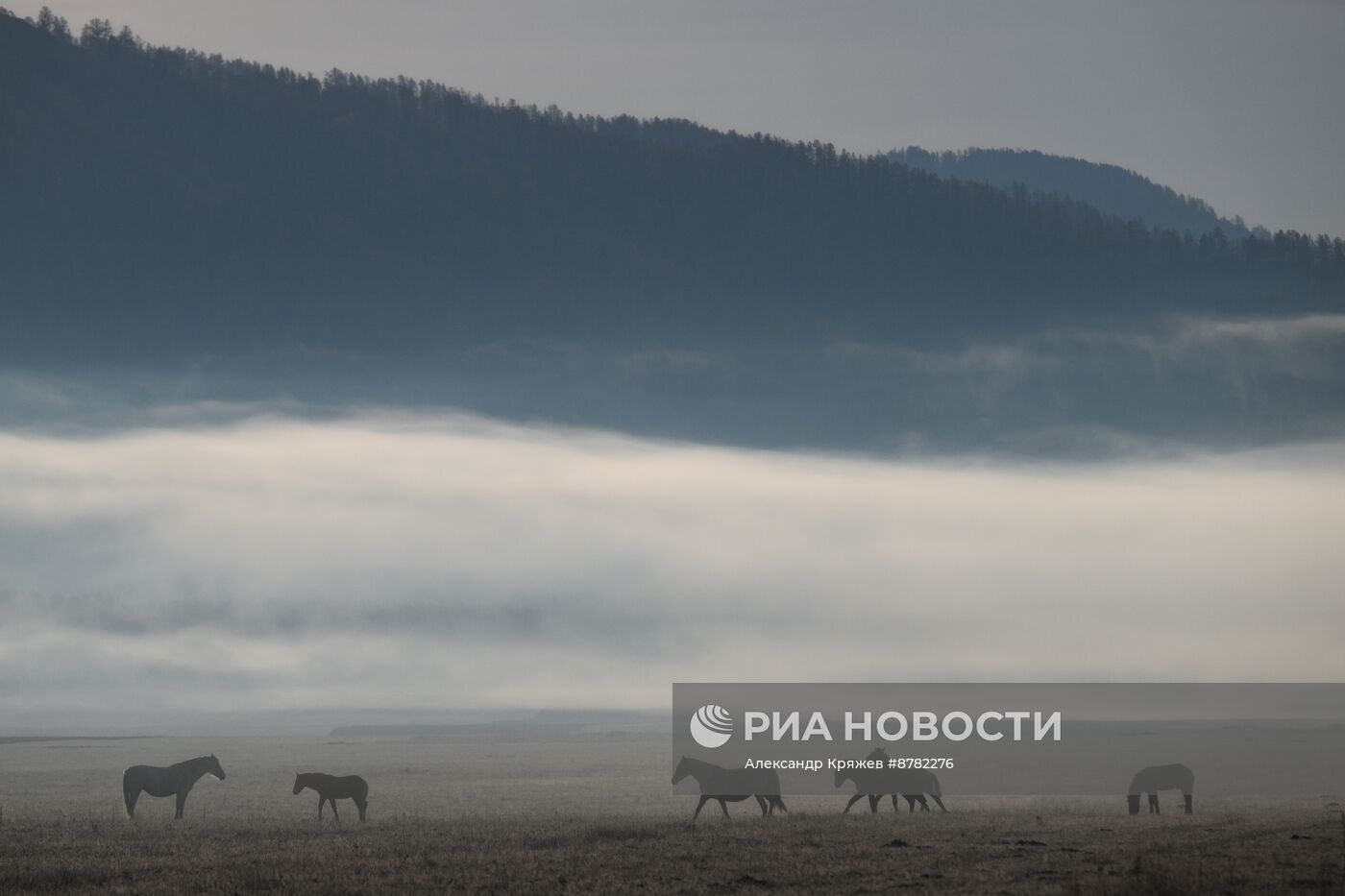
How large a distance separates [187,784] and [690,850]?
67.6ft

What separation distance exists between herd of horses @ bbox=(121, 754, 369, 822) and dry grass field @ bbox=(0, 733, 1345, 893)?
850 millimetres

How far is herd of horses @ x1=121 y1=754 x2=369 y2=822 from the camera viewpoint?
1620 inches

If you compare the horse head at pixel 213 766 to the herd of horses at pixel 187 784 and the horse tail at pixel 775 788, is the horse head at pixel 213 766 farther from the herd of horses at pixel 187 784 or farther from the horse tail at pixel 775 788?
the horse tail at pixel 775 788

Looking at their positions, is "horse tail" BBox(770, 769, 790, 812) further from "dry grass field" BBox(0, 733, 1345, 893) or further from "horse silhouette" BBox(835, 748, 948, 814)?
"horse silhouette" BBox(835, 748, 948, 814)

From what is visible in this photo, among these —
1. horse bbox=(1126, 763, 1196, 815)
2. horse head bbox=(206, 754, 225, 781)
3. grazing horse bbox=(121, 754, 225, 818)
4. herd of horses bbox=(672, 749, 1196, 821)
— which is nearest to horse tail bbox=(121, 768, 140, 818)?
grazing horse bbox=(121, 754, 225, 818)

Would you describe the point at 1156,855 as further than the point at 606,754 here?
No

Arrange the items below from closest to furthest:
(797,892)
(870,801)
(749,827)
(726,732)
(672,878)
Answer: (797,892) < (672,878) < (749,827) < (870,801) < (726,732)

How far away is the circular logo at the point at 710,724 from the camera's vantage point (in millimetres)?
55344

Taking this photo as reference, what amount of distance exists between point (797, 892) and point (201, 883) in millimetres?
10093

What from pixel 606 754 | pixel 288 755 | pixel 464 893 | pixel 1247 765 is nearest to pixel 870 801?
pixel 464 893

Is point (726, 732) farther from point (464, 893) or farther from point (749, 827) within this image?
point (464, 893)

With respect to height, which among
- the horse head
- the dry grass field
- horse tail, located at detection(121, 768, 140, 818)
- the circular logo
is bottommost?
the dry grass field

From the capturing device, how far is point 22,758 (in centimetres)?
11394

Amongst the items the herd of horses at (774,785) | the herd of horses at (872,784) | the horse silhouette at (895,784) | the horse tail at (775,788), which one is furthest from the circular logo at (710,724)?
the horse tail at (775,788)
